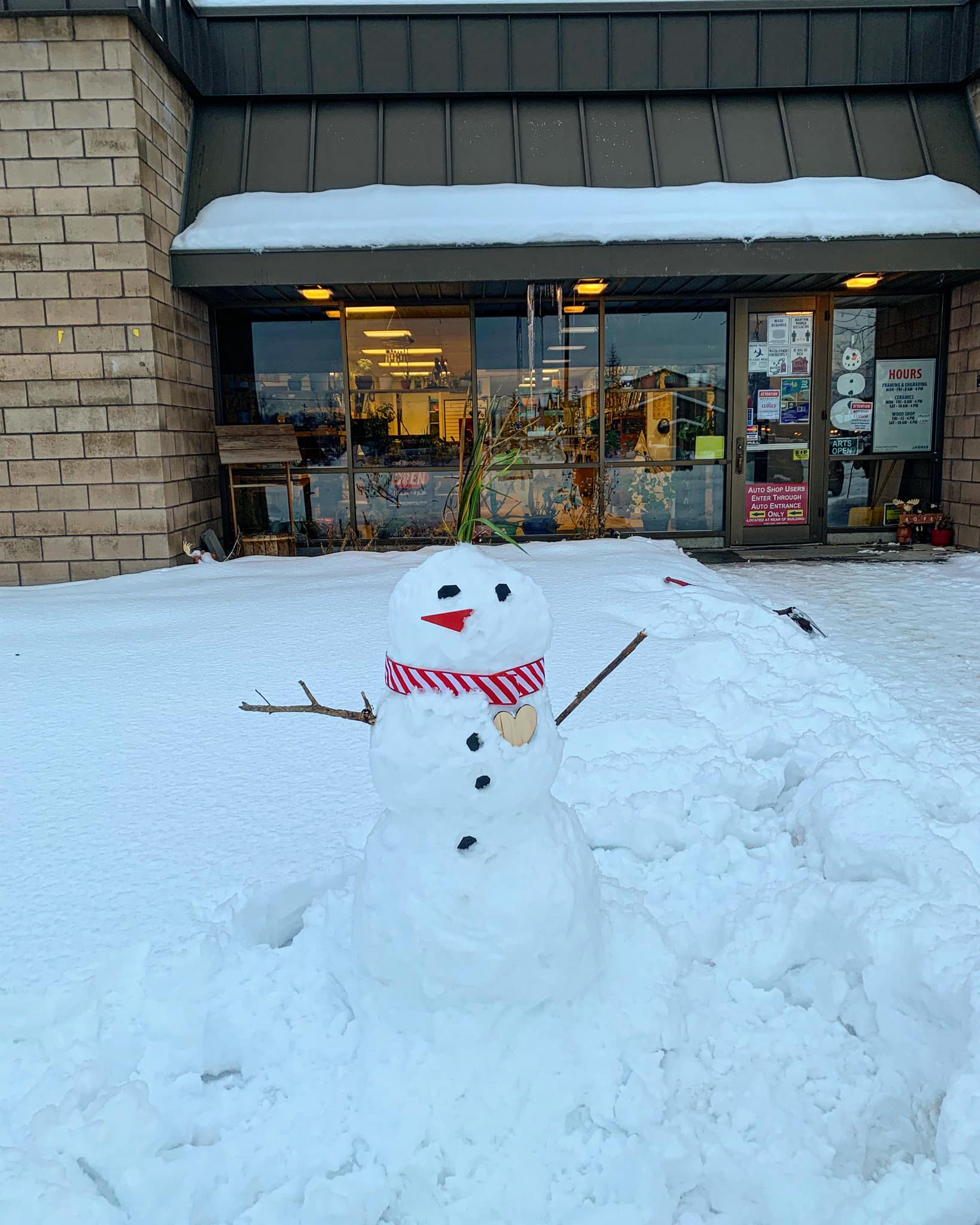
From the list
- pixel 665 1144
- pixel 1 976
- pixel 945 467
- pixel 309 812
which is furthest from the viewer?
pixel 945 467

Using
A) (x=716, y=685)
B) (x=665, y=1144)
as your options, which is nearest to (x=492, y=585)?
(x=665, y=1144)

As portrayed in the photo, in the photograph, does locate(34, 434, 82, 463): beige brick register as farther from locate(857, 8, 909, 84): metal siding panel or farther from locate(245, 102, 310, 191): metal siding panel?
locate(857, 8, 909, 84): metal siding panel

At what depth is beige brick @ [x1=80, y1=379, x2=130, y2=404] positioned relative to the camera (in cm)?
741

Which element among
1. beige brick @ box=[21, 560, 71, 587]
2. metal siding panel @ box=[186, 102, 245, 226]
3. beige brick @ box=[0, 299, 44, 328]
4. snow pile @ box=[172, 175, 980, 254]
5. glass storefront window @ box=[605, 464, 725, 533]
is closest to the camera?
beige brick @ box=[0, 299, 44, 328]

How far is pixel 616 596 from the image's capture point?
17.9ft

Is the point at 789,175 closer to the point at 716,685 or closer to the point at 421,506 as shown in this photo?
the point at 421,506

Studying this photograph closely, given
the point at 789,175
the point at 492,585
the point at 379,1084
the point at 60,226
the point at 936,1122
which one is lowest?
the point at 936,1122

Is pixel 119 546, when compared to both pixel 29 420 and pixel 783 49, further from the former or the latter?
pixel 783 49

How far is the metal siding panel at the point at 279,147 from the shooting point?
28.3 ft

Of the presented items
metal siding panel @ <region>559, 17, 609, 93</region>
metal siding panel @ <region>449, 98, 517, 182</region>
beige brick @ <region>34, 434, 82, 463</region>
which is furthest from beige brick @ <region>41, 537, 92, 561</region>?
metal siding panel @ <region>559, 17, 609, 93</region>

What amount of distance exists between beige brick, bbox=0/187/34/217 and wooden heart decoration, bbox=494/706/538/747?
749 centimetres

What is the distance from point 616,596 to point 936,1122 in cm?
382

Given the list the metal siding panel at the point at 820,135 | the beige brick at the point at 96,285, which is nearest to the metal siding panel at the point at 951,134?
the metal siding panel at the point at 820,135

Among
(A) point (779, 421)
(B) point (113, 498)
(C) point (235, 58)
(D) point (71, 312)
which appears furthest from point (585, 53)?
(B) point (113, 498)
